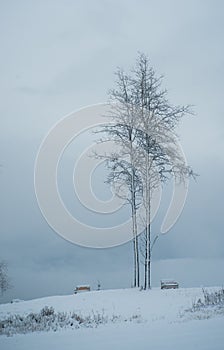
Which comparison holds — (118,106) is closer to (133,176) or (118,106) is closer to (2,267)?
(133,176)

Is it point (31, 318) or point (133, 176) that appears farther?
point (133, 176)

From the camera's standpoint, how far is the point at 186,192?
923 inches

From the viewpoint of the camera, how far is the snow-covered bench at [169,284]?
23084 millimetres

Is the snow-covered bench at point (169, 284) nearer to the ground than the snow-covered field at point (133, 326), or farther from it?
farther from it

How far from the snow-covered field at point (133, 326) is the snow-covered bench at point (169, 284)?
384 cm

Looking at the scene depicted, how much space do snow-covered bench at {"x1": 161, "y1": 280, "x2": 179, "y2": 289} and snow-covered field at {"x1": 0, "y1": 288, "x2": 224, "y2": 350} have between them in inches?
151

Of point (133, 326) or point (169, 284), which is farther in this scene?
point (169, 284)

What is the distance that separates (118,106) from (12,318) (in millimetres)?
12410

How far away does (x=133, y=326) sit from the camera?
38.9 feet

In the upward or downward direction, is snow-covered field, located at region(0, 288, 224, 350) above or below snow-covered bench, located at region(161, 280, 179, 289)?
below

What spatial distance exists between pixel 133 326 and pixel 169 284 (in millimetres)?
11947

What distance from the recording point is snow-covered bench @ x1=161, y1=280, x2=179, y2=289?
75.7 feet

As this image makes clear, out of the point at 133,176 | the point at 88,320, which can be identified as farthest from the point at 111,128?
the point at 88,320

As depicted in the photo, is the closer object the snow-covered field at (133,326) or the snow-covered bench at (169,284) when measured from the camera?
the snow-covered field at (133,326)
